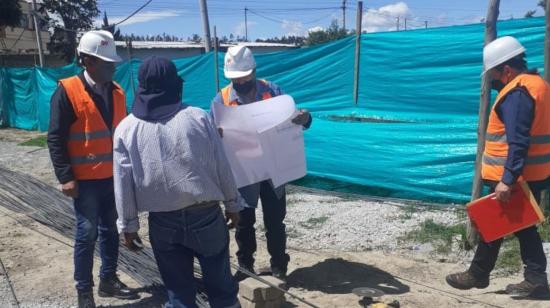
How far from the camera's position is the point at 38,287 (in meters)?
4.21

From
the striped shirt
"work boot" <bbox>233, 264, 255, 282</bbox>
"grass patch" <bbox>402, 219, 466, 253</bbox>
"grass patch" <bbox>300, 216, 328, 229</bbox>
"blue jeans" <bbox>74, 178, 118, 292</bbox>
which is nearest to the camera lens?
the striped shirt

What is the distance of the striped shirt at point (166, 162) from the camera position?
8.48 feet

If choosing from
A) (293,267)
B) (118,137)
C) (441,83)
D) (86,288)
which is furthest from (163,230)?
(441,83)

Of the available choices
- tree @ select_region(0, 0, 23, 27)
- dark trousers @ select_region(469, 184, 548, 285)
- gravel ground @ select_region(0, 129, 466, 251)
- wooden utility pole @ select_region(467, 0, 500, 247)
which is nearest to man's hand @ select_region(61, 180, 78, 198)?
gravel ground @ select_region(0, 129, 466, 251)

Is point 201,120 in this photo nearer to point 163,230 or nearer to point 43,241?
point 163,230

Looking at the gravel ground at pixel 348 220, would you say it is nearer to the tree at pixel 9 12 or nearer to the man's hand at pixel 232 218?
the man's hand at pixel 232 218

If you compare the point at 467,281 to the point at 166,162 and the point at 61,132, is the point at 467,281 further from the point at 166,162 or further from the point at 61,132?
the point at 61,132

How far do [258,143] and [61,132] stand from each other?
1308 mm

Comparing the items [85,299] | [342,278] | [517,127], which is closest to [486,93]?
[517,127]

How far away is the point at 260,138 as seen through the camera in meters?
3.59

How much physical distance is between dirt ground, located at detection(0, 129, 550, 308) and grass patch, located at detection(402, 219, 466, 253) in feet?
0.99

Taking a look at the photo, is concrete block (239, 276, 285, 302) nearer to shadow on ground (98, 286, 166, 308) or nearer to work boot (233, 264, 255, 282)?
work boot (233, 264, 255, 282)

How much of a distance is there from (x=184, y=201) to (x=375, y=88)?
4.24 meters

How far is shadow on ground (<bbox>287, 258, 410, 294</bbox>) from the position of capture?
160 inches
